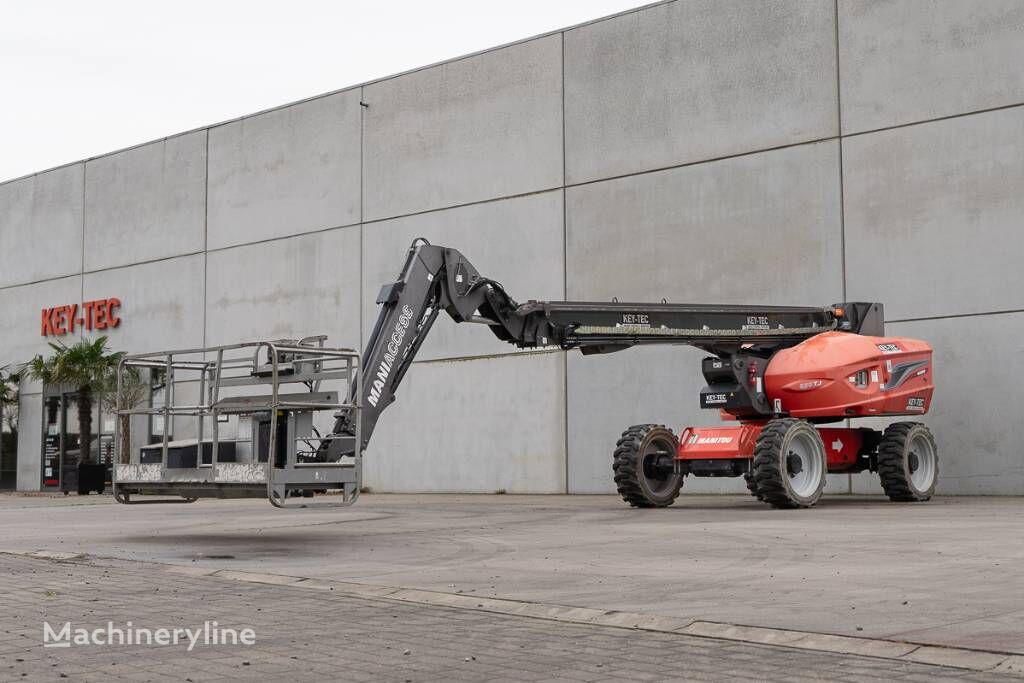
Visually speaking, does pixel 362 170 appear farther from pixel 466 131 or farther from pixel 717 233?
pixel 717 233

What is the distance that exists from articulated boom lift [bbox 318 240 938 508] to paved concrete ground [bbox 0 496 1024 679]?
0.69 metres

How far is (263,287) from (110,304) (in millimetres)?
7023

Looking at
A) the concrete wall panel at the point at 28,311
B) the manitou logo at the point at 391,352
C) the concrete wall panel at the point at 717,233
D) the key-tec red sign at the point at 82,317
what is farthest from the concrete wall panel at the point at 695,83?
the concrete wall panel at the point at 28,311

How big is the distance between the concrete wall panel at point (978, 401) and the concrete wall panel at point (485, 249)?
8801 millimetres

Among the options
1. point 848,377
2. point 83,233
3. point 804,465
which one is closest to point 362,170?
point 83,233

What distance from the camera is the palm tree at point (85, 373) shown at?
38094 mm

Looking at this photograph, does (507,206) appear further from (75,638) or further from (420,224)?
(75,638)

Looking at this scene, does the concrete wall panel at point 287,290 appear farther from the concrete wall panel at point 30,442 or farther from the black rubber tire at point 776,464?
the black rubber tire at point 776,464

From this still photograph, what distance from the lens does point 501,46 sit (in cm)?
3112

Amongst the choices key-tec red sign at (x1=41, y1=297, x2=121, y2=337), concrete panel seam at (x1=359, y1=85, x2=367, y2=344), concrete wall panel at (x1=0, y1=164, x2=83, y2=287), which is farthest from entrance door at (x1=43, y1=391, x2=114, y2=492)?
concrete panel seam at (x1=359, y1=85, x2=367, y2=344)

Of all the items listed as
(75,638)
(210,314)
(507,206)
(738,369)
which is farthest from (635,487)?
(210,314)

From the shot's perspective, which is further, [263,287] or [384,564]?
[263,287]

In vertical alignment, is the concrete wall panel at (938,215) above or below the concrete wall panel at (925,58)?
below

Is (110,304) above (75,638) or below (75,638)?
above
